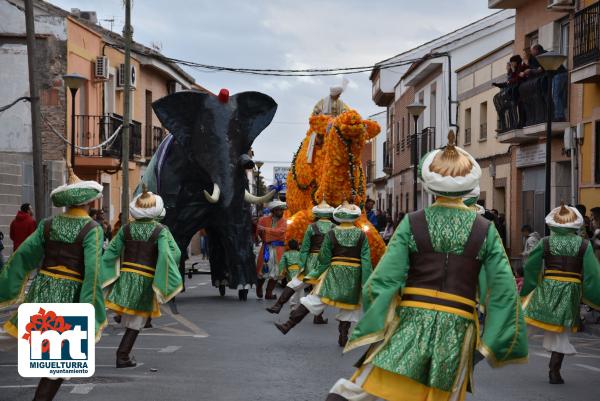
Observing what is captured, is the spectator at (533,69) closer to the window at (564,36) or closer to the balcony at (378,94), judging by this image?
the window at (564,36)

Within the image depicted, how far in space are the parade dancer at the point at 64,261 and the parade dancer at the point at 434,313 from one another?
8.52 feet

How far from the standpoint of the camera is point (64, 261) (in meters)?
8.88

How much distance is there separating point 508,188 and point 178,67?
65.2 ft

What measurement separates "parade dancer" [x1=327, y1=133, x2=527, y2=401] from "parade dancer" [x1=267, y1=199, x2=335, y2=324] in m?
8.11

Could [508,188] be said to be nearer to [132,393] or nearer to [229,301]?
[229,301]

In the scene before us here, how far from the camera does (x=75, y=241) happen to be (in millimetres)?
8859

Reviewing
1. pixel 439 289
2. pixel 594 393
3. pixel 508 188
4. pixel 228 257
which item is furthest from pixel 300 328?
pixel 508 188

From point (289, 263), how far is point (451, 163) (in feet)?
38.7

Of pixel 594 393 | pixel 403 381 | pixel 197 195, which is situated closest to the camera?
pixel 403 381

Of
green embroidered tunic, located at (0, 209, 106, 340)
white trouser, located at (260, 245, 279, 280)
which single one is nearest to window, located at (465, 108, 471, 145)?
white trouser, located at (260, 245, 279, 280)

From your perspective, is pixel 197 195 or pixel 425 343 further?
pixel 197 195

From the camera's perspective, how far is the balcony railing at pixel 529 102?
26.2 meters

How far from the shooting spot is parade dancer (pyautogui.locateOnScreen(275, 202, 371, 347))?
1340 centimetres

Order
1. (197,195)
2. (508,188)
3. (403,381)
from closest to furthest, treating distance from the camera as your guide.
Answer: (403,381), (197,195), (508,188)
